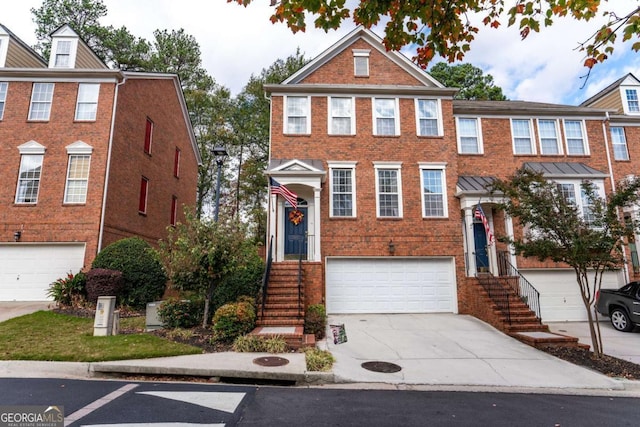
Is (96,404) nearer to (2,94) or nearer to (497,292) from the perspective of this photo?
(497,292)

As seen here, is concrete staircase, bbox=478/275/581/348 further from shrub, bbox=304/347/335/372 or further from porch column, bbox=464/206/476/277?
shrub, bbox=304/347/335/372

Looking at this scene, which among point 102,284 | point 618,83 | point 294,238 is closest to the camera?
point 102,284

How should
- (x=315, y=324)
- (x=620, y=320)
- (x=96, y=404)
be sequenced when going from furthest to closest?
1. (x=620, y=320)
2. (x=315, y=324)
3. (x=96, y=404)

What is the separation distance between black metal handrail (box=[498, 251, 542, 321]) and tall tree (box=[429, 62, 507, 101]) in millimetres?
18221

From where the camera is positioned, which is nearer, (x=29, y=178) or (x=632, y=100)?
(x=29, y=178)

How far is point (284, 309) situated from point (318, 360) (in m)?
3.02

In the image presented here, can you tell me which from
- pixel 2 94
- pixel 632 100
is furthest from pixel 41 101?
pixel 632 100

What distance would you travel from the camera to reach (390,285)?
40.9 ft

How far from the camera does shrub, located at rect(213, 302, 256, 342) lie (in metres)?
7.86

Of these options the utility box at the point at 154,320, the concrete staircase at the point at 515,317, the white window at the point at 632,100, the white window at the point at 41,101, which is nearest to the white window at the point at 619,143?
the white window at the point at 632,100

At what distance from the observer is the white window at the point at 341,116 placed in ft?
44.4

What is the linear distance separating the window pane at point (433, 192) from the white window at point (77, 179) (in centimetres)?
1308

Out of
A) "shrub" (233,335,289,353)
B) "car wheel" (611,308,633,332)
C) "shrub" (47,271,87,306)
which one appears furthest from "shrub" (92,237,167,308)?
"car wheel" (611,308,633,332)

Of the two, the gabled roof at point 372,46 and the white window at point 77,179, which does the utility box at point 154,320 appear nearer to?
the white window at point 77,179
